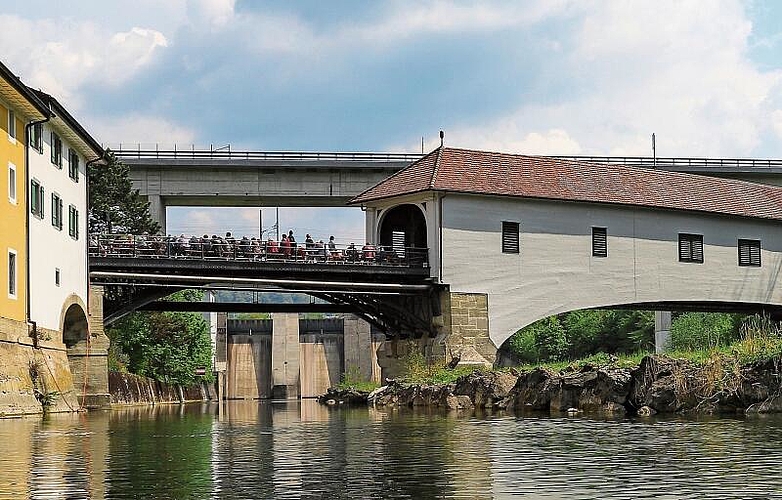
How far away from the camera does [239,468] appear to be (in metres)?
17.5

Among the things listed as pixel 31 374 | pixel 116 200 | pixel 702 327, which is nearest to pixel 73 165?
pixel 31 374

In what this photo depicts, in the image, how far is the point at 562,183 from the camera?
57062mm

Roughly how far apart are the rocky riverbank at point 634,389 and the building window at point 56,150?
50.5 feet

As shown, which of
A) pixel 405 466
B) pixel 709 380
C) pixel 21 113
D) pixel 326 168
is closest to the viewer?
A: pixel 405 466

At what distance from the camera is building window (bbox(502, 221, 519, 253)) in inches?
2169

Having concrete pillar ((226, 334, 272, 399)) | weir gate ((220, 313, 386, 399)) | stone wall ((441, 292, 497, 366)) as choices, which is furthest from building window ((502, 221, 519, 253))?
concrete pillar ((226, 334, 272, 399))

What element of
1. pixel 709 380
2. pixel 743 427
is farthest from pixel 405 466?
pixel 709 380

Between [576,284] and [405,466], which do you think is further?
[576,284]

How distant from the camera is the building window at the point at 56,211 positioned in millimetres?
41672

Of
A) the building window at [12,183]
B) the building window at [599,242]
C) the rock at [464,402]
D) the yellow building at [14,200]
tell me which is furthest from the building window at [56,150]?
the building window at [599,242]

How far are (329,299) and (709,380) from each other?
79.1 feet

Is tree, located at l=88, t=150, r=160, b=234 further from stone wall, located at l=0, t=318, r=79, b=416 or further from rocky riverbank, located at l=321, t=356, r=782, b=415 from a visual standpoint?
rocky riverbank, located at l=321, t=356, r=782, b=415

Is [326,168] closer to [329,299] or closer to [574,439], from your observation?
[329,299]

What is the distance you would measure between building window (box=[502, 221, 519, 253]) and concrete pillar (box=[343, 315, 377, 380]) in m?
34.1
